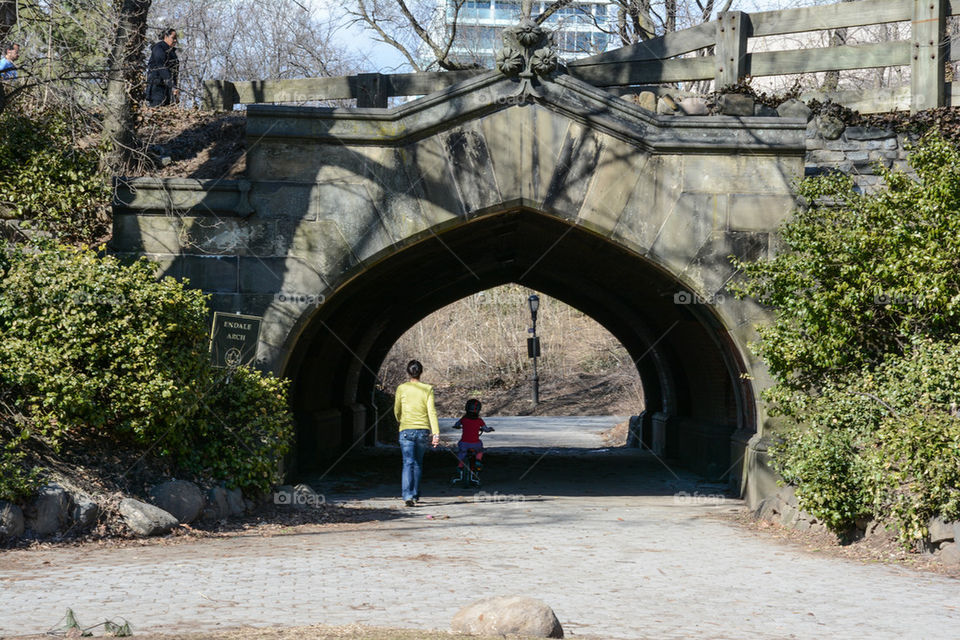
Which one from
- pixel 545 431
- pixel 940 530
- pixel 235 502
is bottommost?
pixel 545 431

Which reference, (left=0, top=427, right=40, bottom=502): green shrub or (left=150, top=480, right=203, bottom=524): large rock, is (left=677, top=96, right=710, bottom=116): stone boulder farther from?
(left=0, top=427, right=40, bottom=502): green shrub

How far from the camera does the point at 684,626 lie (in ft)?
18.7

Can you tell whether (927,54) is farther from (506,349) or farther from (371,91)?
(506,349)

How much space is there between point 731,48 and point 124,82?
727 cm

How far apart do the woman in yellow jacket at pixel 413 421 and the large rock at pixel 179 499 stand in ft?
8.23

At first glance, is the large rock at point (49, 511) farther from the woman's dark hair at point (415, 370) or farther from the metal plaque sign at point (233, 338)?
the woman's dark hair at point (415, 370)

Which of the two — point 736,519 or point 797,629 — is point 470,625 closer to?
point 797,629

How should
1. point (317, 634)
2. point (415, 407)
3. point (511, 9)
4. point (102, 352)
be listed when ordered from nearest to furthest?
point (317, 634), point (102, 352), point (415, 407), point (511, 9)

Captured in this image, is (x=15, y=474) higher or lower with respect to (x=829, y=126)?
lower

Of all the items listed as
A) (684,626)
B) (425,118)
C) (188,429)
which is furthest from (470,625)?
(425,118)

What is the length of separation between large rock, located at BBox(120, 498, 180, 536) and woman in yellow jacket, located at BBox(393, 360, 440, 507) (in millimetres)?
2997

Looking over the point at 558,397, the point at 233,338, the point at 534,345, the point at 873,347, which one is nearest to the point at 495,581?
the point at 873,347

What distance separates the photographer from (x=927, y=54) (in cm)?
1248

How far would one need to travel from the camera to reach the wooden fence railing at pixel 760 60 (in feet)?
40.7
